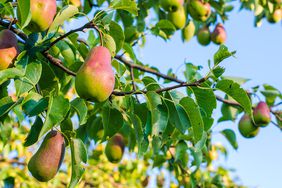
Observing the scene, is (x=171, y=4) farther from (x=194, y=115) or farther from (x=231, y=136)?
(x=194, y=115)

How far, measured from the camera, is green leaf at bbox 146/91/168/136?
1.36 m

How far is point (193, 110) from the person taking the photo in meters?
1.35

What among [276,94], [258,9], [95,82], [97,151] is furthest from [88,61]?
[97,151]

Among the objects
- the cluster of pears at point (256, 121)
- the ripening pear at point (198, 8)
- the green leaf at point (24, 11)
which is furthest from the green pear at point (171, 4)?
the green leaf at point (24, 11)

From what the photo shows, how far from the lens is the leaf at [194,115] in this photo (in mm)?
1341

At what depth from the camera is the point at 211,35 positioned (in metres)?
3.21

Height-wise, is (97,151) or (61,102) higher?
(61,102)

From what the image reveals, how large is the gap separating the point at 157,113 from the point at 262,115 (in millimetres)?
1003

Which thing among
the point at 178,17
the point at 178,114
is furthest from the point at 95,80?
the point at 178,17

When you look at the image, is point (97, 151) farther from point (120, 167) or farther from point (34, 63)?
point (34, 63)

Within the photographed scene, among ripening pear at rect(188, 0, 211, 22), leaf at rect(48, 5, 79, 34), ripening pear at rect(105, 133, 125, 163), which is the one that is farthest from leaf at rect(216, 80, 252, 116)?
ripening pear at rect(188, 0, 211, 22)

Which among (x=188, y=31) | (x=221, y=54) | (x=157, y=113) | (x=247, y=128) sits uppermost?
(x=221, y=54)

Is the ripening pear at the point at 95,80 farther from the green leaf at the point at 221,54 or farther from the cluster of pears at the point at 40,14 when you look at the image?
the green leaf at the point at 221,54

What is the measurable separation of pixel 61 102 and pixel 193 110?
0.32 meters
